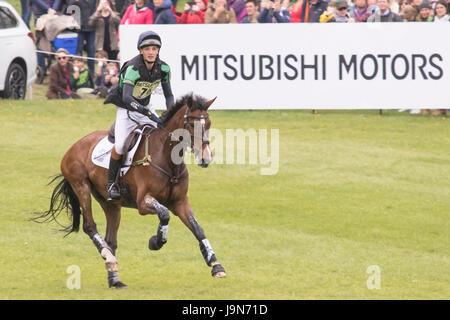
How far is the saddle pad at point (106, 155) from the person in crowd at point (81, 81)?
11863mm

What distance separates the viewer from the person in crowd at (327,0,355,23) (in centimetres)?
2158

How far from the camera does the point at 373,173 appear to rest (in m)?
18.7

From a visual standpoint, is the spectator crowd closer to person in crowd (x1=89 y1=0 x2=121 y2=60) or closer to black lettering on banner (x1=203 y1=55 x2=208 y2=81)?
person in crowd (x1=89 y1=0 x2=121 y2=60)

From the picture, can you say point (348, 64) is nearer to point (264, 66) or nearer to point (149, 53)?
point (264, 66)

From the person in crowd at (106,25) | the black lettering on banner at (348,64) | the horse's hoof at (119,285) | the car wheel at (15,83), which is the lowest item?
the horse's hoof at (119,285)

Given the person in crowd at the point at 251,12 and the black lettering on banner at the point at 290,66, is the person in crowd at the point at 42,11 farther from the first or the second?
the black lettering on banner at the point at 290,66

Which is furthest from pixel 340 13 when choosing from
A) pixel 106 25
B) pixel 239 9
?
pixel 106 25

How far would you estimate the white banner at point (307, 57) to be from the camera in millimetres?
20766

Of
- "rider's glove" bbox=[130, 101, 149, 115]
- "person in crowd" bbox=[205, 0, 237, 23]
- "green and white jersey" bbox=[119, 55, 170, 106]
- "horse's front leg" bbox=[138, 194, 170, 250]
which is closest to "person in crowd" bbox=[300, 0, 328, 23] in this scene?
"person in crowd" bbox=[205, 0, 237, 23]

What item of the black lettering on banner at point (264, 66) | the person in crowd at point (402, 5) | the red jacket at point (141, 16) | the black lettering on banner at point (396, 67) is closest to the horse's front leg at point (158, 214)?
the black lettering on banner at point (264, 66)

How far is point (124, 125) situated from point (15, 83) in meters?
12.4

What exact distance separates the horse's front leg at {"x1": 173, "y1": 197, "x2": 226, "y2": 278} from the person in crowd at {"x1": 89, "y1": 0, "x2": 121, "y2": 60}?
1361 centimetres

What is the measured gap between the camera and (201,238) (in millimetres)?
10719
